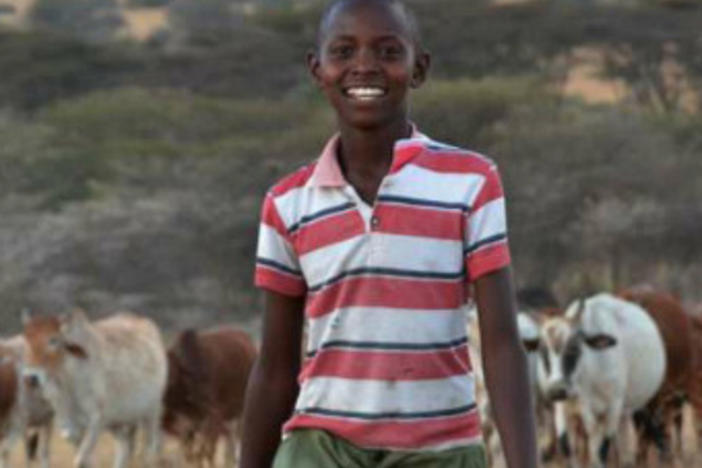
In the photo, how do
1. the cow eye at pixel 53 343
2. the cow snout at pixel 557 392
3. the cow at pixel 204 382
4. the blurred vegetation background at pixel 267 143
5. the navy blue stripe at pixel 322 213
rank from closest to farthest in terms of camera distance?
A: the navy blue stripe at pixel 322 213, the cow snout at pixel 557 392, the cow eye at pixel 53 343, the cow at pixel 204 382, the blurred vegetation background at pixel 267 143

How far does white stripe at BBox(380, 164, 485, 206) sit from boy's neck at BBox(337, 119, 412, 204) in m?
0.06

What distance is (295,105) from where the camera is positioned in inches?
1657

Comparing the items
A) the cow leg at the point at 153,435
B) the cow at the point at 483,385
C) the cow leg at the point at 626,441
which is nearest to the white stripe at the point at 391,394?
the cow at the point at 483,385

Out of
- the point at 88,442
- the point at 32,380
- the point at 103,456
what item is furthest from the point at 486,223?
the point at 103,456

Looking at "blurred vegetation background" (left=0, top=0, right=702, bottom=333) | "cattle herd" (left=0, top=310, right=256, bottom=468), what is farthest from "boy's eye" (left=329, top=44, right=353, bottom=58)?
"blurred vegetation background" (left=0, top=0, right=702, bottom=333)

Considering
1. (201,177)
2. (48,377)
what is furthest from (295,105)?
(48,377)

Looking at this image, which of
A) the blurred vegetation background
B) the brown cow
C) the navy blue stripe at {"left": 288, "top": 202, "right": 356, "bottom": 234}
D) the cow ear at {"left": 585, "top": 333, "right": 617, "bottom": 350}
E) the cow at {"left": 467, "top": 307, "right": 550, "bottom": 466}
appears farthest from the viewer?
the blurred vegetation background

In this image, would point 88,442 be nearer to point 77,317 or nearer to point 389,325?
point 77,317

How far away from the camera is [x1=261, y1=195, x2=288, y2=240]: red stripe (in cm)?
455

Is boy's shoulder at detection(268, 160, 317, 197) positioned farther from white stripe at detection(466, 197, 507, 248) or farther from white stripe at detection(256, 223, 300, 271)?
white stripe at detection(466, 197, 507, 248)

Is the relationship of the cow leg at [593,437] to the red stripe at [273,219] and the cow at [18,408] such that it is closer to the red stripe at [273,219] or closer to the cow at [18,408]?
the cow at [18,408]

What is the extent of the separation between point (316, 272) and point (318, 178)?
0.60ft

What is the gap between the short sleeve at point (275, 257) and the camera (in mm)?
4555

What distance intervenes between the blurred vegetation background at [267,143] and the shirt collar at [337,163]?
25063 mm
